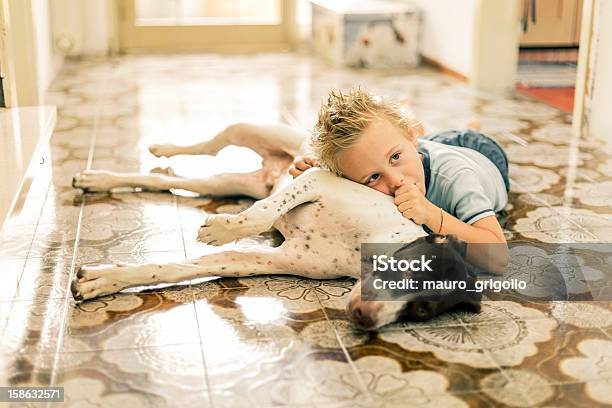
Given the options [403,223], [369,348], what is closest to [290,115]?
[403,223]

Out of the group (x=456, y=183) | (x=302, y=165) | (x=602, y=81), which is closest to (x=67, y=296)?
(x=302, y=165)

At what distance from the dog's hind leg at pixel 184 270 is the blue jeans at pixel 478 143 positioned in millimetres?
644

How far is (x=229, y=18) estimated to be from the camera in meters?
5.03

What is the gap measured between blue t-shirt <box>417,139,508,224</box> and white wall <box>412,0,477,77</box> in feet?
6.86

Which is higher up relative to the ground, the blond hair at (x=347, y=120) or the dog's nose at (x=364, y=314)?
the blond hair at (x=347, y=120)

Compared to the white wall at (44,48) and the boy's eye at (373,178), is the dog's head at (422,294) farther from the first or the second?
the white wall at (44,48)

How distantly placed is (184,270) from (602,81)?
72.2 inches

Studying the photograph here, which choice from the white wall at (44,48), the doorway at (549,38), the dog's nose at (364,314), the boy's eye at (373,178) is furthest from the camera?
the doorway at (549,38)

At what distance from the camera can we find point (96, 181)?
7.36 ft

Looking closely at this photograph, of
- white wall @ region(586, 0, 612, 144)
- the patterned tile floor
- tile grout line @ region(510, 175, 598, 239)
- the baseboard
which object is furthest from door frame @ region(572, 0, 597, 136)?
the baseboard

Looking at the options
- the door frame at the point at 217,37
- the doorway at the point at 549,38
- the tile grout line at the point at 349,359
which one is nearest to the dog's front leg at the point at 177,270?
the tile grout line at the point at 349,359

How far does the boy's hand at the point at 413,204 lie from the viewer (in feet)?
Answer: 5.30

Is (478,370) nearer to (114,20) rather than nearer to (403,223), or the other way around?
(403,223)

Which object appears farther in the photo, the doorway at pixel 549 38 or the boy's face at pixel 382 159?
the doorway at pixel 549 38
